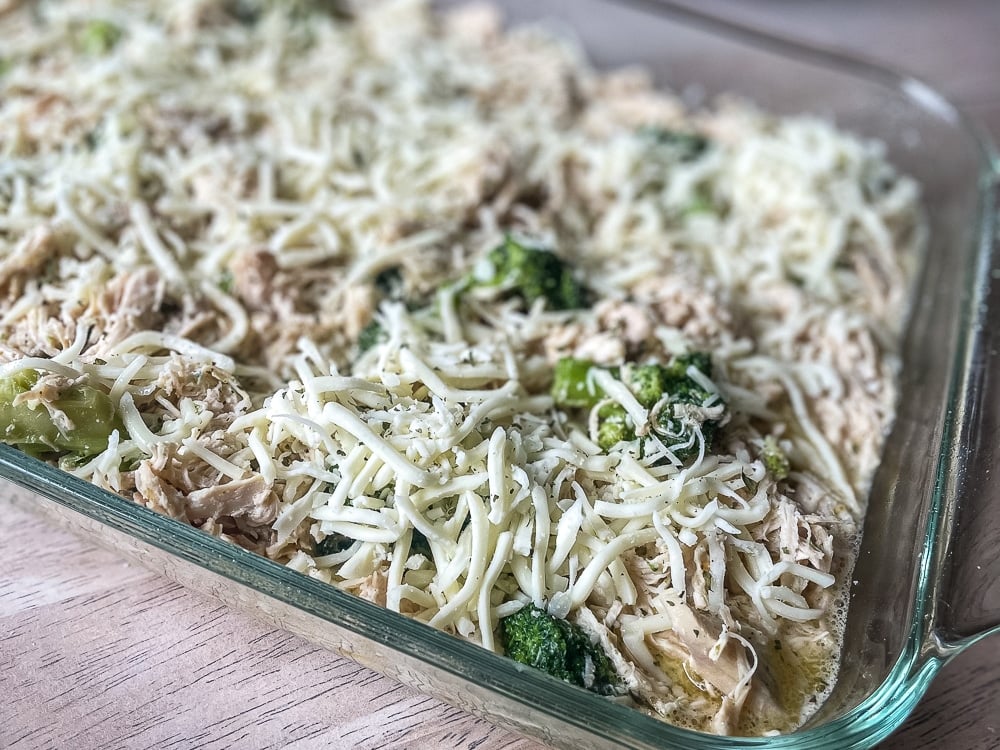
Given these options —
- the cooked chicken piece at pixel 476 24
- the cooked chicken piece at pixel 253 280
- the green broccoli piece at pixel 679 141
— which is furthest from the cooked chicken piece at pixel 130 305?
the cooked chicken piece at pixel 476 24

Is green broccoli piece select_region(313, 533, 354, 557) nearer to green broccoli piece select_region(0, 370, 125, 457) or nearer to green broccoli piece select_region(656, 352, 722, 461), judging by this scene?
green broccoli piece select_region(0, 370, 125, 457)

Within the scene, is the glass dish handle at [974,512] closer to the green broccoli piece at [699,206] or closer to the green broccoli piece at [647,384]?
the green broccoli piece at [647,384]

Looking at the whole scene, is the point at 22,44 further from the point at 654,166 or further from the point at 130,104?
the point at 654,166

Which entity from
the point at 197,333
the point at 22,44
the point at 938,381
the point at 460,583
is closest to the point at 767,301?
the point at 938,381

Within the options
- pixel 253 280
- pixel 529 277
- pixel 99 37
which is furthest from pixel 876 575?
pixel 99 37

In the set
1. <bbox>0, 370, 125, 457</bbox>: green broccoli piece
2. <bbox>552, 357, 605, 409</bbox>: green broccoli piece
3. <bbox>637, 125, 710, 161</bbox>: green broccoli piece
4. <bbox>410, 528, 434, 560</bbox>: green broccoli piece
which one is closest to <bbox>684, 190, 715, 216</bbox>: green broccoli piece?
<bbox>637, 125, 710, 161</bbox>: green broccoli piece
